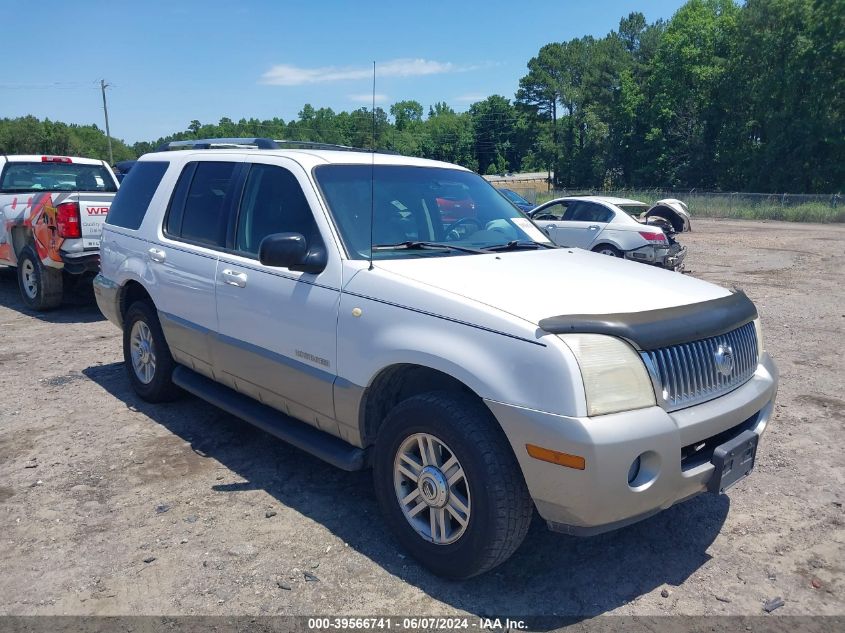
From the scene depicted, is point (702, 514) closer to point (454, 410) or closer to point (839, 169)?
point (454, 410)

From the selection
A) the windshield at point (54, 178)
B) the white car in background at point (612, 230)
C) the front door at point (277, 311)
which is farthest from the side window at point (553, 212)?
the front door at point (277, 311)

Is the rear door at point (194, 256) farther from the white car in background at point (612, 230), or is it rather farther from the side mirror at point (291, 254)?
the white car in background at point (612, 230)

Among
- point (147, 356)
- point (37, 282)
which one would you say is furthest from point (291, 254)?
point (37, 282)

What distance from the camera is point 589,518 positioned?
2.77m

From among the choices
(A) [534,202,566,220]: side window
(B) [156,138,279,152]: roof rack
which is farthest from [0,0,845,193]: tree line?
(B) [156,138,279,152]: roof rack

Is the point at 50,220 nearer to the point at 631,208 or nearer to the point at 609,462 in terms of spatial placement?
the point at 609,462

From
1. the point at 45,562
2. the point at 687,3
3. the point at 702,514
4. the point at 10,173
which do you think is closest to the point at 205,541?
the point at 45,562

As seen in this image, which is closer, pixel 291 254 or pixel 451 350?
pixel 451 350

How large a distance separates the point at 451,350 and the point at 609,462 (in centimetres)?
82

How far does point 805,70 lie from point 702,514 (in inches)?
2312

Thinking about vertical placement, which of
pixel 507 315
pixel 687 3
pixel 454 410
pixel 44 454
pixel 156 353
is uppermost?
pixel 687 3

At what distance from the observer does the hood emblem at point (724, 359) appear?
3182 mm

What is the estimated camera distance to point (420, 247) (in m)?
3.88

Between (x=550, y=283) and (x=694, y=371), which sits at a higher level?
(x=550, y=283)
